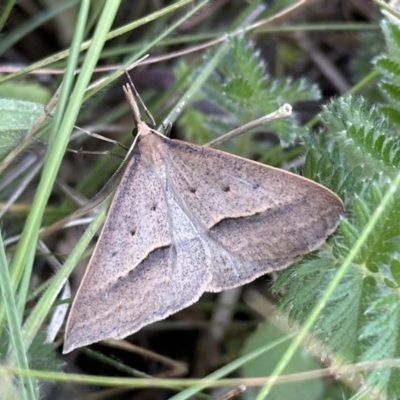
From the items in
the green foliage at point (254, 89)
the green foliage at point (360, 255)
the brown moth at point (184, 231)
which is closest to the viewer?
the green foliage at point (360, 255)

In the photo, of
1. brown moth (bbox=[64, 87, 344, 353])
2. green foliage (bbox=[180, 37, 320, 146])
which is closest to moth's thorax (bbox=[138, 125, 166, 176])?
brown moth (bbox=[64, 87, 344, 353])

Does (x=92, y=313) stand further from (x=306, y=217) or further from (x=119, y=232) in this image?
(x=306, y=217)

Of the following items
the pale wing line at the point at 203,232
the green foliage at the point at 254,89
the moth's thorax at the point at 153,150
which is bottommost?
the pale wing line at the point at 203,232

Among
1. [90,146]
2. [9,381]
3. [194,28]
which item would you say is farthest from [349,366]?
[194,28]

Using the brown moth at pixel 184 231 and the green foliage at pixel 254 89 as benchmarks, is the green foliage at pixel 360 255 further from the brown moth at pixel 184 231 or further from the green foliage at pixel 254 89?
the green foliage at pixel 254 89

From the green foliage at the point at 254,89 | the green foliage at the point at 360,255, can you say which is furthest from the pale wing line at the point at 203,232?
the green foliage at the point at 254,89

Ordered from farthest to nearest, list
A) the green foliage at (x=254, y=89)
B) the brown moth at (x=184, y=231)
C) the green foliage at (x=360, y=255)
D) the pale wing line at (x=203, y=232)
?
the green foliage at (x=254, y=89) → the pale wing line at (x=203, y=232) → the brown moth at (x=184, y=231) → the green foliage at (x=360, y=255)

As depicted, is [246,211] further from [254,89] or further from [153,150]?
[254,89]

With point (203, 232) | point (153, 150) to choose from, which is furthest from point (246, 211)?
point (153, 150)
